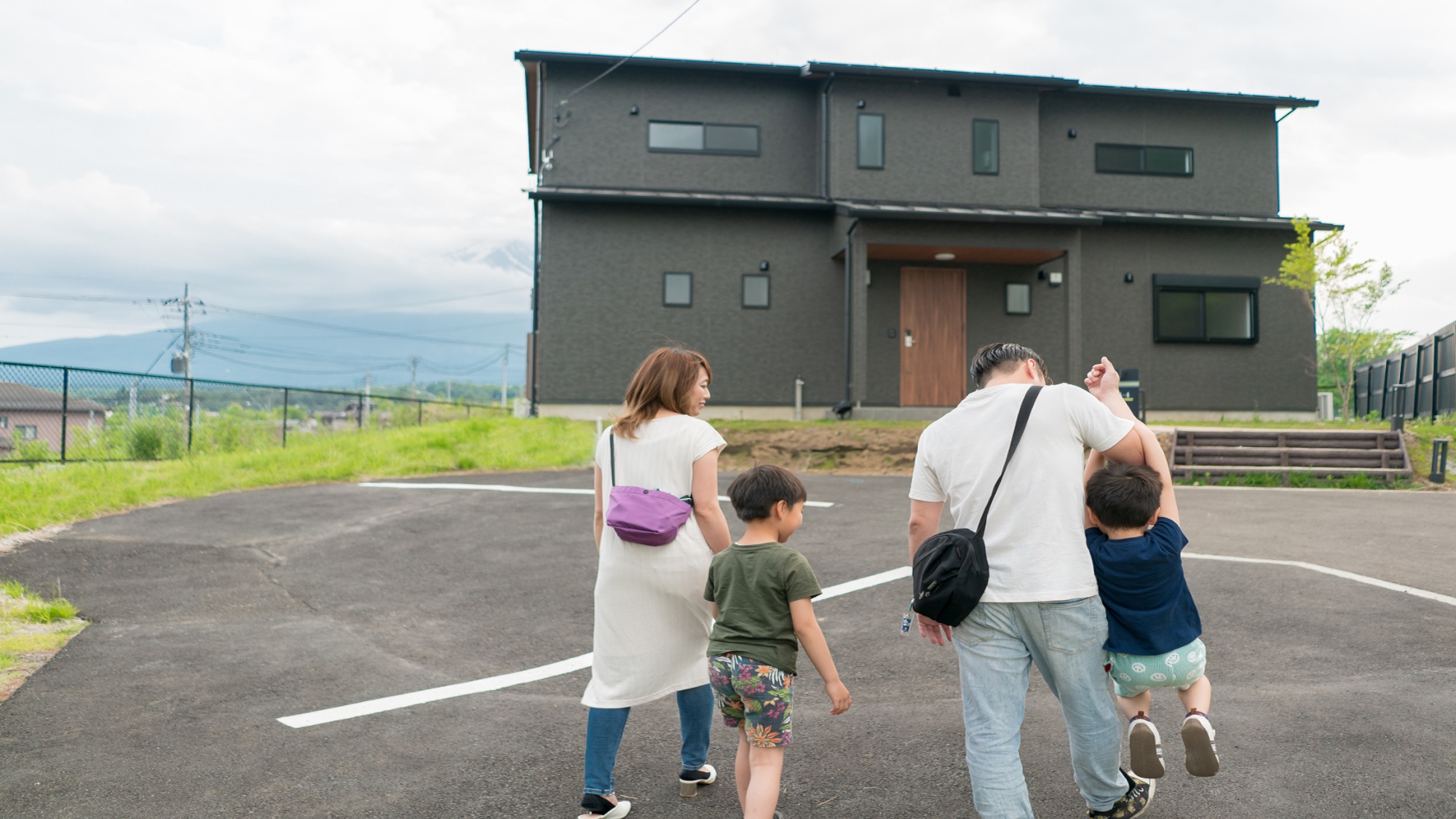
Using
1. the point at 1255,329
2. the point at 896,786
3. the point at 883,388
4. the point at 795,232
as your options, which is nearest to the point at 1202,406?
the point at 1255,329

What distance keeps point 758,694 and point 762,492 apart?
62cm

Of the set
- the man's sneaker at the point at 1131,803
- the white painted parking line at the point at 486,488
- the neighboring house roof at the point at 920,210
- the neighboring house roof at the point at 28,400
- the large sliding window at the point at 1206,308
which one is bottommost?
the man's sneaker at the point at 1131,803

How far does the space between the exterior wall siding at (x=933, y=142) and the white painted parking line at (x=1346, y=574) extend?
12.0 metres

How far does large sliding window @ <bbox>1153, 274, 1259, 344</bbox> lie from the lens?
18.0 m

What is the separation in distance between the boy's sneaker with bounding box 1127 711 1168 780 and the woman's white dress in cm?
142

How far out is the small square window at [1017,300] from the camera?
17.7 metres

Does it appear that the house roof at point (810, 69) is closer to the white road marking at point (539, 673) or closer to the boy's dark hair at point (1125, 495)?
the white road marking at point (539, 673)

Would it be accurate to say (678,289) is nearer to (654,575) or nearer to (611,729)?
(654,575)

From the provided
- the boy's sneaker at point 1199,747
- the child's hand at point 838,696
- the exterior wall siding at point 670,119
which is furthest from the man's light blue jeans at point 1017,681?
the exterior wall siding at point 670,119

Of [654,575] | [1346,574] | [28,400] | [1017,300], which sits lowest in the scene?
[1346,574]

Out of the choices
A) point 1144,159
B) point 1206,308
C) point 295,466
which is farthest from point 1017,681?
point 1144,159

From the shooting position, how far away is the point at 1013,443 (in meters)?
2.64

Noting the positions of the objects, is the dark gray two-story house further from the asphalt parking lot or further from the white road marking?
the white road marking

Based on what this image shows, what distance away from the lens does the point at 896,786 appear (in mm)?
3283
